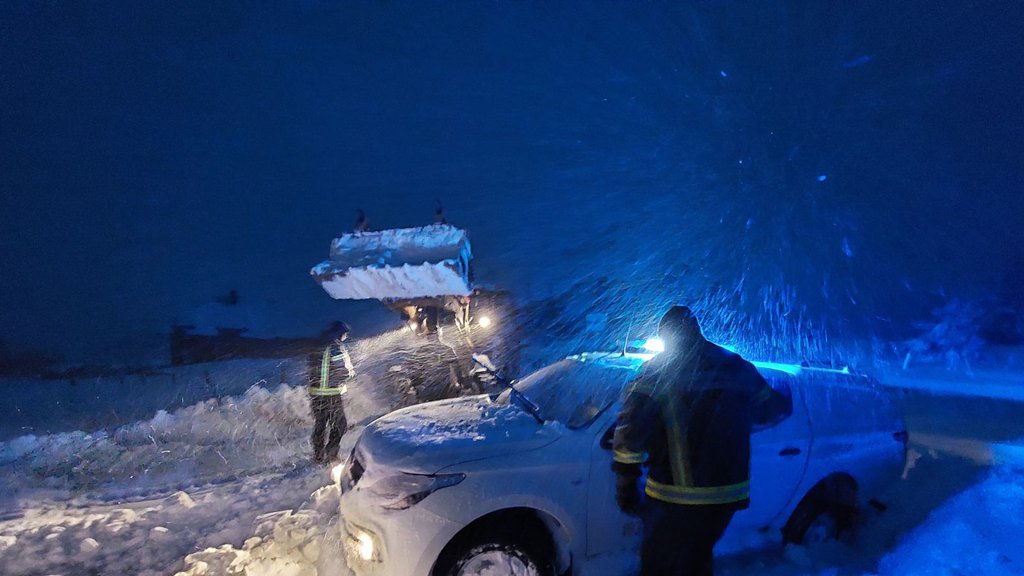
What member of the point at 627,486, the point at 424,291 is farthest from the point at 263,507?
the point at 627,486

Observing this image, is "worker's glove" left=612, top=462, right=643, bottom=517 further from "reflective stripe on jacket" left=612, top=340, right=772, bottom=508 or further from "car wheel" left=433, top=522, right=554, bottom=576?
"car wheel" left=433, top=522, right=554, bottom=576

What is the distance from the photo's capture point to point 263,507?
5082 millimetres

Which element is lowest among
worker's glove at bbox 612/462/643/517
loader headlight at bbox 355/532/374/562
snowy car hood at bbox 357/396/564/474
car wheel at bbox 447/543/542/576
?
car wheel at bbox 447/543/542/576

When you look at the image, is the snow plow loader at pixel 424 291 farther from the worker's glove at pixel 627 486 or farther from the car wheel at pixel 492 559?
the worker's glove at pixel 627 486

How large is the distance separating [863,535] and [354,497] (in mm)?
3826

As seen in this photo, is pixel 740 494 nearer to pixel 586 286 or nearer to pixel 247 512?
pixel 247 512

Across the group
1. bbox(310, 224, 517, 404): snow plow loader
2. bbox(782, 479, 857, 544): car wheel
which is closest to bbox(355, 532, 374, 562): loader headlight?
bbox(310, 224, 517, 404): snow plow loader

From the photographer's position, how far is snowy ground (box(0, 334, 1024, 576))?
3594 millimetres

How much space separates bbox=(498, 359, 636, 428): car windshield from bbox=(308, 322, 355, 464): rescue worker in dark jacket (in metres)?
3.09

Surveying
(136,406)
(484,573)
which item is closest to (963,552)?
(484,573)

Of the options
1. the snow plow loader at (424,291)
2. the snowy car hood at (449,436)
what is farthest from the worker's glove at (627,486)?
the snow plow loader at (424,291)

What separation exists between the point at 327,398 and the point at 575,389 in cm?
387

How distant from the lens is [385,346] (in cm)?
1189

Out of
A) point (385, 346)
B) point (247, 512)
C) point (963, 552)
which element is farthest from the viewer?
point (385, 346)
